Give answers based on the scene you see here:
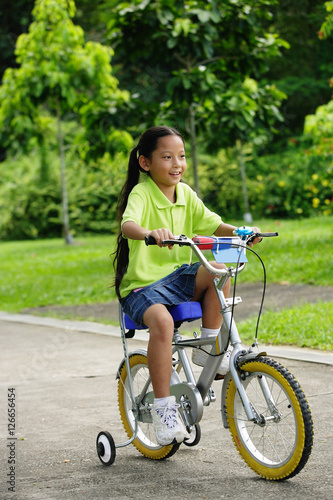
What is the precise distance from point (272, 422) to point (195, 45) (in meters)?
8.35

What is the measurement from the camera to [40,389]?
525 centimetres

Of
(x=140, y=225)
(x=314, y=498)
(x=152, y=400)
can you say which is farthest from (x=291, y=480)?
(x=140, y=225)

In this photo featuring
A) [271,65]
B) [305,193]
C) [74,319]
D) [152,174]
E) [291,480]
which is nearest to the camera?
[291,480]

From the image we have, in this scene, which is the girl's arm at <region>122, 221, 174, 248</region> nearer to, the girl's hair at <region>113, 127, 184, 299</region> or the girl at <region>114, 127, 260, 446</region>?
the girl at <region>114, 127, 260, 446</region>

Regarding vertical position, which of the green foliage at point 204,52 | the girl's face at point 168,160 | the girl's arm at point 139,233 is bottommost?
the girl's arm at point 139,233

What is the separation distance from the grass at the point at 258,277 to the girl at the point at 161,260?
1.95m

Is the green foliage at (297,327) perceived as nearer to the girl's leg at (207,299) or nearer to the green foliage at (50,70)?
the girl's leg at (207,299)

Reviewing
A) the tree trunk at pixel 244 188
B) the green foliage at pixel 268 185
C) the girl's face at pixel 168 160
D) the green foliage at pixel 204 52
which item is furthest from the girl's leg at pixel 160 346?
the tree trunk at pixel 244 188

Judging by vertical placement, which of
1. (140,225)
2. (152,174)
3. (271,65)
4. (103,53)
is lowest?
(140,225)

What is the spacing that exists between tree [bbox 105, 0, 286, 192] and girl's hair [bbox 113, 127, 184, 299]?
22.3ft

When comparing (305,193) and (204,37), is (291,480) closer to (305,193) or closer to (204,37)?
(204,37)

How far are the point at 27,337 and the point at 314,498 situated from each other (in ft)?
16.3

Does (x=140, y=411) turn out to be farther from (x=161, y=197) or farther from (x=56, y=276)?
(x=56, y=276)

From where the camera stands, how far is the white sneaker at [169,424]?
10.5ft
